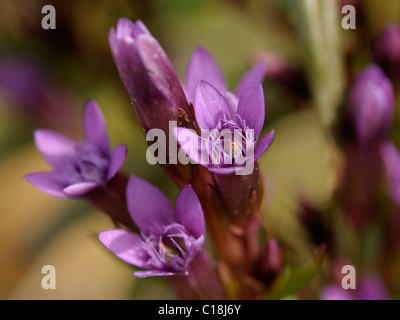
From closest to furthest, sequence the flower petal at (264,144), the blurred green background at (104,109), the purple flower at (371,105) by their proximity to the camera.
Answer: the flower petal at (264,144) < the purple flower at (371,105) < the blurred green background at (104,109)

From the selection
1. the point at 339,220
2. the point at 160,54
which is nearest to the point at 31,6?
the point at 160,54

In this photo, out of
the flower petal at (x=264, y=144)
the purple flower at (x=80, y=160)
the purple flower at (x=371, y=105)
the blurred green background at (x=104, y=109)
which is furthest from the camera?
the blurred green background at (x=104, y=109)

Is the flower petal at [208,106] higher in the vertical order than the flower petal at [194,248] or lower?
higher

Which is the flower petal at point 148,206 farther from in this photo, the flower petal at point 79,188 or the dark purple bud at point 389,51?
the dark purple bud at point 389,51

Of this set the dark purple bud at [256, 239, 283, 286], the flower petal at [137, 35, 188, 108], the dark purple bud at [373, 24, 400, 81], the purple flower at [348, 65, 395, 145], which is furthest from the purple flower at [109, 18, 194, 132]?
the dark purple bud at [373, 24, 400, 81]

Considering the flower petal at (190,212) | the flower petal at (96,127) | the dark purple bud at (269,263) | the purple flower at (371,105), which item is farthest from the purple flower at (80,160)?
the purple flower at (371,105)
